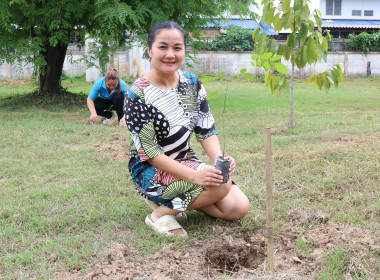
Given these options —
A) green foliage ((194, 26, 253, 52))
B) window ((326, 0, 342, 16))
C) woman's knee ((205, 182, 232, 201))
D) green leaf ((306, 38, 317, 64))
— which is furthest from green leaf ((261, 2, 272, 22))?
window ((326, 0, 342, 16))

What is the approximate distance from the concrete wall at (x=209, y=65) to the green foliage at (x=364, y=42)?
726 mm

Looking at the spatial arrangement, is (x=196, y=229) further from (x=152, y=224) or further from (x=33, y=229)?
(x=33, y=229)

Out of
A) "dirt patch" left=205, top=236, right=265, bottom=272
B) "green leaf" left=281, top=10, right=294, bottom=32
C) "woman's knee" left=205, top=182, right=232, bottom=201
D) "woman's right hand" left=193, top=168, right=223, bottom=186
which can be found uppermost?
"green leaf" left=281, top=10, right=294, bottom=32

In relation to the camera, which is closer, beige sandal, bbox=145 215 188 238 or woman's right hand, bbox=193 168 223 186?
woman's right hand, bbox=193 168 223 186

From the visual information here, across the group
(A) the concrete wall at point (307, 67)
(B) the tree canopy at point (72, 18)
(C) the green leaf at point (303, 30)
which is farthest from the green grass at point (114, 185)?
(A) the concrete wall at point (307, 67)

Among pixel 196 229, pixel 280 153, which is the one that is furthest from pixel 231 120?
pixel 196 229

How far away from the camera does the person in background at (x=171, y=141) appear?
2.71m

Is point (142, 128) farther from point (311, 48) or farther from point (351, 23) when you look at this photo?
point (351, 23)

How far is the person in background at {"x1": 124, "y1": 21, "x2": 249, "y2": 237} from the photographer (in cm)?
271

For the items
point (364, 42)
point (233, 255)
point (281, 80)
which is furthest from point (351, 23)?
point (233, 255)

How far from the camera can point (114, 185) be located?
3.97 meters

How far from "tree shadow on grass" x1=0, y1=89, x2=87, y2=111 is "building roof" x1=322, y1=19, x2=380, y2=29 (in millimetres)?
18665

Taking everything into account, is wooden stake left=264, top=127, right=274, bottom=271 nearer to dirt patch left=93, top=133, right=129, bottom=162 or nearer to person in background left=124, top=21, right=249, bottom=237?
person in background left=124, top=21, right=249, bottom=237

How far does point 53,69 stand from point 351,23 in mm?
21259
